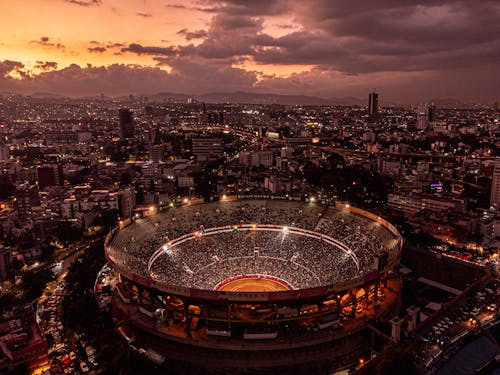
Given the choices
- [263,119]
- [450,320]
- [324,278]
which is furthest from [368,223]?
[263,119]

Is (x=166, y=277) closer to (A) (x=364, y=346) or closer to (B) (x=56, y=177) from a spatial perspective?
(A) (x=364, y=346)

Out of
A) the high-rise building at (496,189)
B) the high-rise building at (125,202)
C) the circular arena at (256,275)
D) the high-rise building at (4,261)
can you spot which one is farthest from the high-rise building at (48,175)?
the high-rise building at (496,189)

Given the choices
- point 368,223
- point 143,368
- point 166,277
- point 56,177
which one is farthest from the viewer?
point 56,177

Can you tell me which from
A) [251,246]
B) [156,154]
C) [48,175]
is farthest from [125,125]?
[251,246]

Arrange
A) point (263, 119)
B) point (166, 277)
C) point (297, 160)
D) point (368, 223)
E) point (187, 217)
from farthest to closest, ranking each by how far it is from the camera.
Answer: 1. point (263, 119)
2. point (297, 160)
3. point (187, 217)
4. point (368, 223)
5. point (166, 277)

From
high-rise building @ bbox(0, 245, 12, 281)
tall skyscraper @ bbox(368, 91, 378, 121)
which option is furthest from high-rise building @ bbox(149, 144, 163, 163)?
tall skyscraper @ bbox(368, 91, 378, 121)

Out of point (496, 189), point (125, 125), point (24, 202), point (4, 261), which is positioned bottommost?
point (4, 261)

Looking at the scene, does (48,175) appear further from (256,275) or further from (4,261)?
(256,275)
